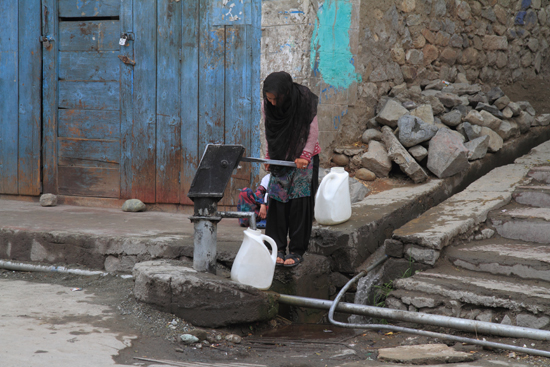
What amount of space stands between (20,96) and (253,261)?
3739 millimetres

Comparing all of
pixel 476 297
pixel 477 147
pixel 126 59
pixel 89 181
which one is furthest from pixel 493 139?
pixel 89 181

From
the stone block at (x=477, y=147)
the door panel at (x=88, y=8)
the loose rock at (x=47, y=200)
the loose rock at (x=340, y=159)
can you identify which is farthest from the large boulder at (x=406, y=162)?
the loose rock at (x=47, y=200)

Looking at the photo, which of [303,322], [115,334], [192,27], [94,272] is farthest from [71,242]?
[192,27]

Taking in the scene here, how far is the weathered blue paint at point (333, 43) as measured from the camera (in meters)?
4.78

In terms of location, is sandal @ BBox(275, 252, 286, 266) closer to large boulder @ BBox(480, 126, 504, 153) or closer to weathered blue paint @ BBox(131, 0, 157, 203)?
weathered blue paint @ BBox(131, 0, 157, 203)

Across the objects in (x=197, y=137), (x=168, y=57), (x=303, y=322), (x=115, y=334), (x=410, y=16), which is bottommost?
(x=303, y=322)

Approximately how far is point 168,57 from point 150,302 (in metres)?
2.77

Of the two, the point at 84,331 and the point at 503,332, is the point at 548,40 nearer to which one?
the point at 503,332

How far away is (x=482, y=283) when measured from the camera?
323 cm

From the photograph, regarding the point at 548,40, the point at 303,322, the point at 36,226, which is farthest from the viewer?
the point at 548,40

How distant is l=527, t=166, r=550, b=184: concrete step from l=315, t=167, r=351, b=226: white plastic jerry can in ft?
6.74

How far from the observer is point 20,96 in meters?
5.63

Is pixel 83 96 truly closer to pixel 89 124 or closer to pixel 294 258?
pixel 89 124

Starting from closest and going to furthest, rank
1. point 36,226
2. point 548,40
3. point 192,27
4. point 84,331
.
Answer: point 84,331, point 36,226, point 192,27, point 548,40
